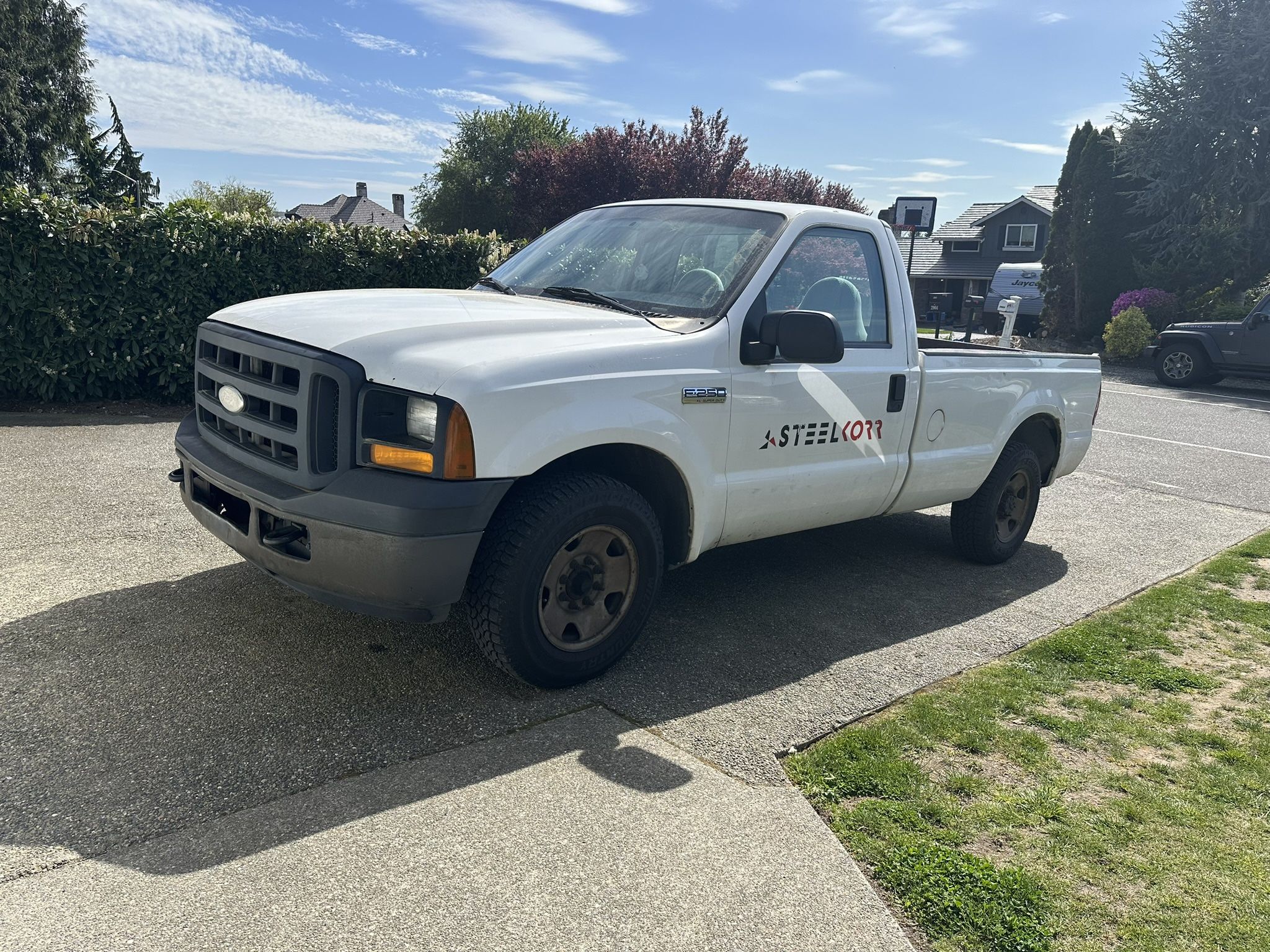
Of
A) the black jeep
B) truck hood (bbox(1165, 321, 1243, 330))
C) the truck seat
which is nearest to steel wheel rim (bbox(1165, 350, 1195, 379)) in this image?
the black jeep

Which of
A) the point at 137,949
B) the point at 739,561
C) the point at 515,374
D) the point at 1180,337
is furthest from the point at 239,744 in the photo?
the point at 1180,337

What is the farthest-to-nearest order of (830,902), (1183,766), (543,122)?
(543,122), (1183,766), (830,902)

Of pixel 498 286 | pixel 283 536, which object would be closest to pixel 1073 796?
pixel 283 536

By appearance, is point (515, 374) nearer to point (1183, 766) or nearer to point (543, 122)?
point (1183, 766)

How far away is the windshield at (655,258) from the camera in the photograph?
4219 mm

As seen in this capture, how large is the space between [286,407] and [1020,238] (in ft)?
179

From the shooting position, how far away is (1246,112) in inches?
970

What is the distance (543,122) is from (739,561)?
188ft

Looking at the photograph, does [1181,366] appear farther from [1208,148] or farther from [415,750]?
[415,750]

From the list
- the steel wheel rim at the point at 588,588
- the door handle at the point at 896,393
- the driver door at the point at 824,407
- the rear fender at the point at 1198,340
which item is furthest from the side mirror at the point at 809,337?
the rear fender at the point at 1198,340

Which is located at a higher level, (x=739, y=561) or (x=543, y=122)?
(x=543, y=122)

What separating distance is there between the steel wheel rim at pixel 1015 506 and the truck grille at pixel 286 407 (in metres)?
4.22

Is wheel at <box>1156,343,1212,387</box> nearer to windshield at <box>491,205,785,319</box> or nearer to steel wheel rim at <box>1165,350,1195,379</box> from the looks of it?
steel wheel rim at <box>1165,350,1195,379</box>

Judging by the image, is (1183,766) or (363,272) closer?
(1183,766)
